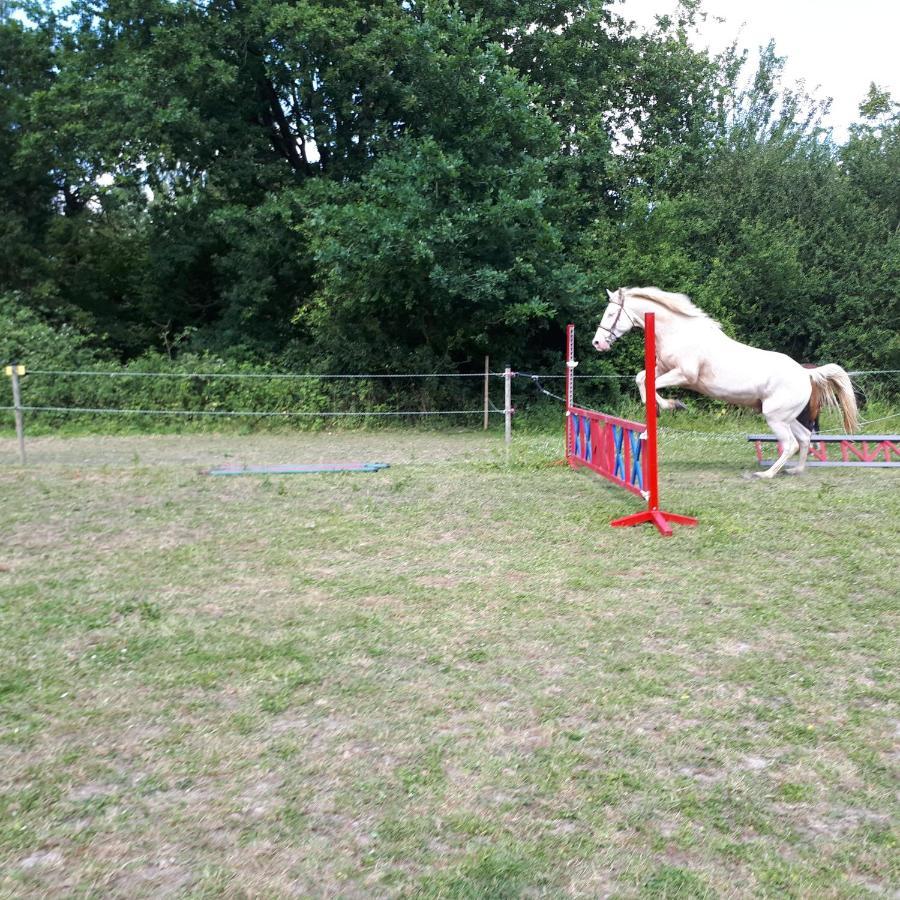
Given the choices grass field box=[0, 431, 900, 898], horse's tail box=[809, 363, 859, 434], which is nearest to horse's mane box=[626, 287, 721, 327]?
horse's tail box=[809, 363, 859, 434]

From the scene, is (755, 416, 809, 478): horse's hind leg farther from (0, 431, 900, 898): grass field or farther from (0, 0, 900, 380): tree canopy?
(0, 0, 900, 380): tree canopy

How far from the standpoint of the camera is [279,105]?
55.8ft

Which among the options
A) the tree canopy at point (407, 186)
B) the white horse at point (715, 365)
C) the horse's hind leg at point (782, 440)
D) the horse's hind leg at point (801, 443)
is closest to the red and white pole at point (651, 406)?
the white horse at point (715, 365)

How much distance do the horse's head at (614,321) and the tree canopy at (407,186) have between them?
506 centimetres

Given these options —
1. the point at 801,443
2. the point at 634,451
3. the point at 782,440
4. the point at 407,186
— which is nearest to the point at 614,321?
the point at 782,440

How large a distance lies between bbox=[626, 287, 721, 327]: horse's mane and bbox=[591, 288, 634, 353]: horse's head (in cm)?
15

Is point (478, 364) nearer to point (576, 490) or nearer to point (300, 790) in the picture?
point (576, 490)

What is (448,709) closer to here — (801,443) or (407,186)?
(801,443)

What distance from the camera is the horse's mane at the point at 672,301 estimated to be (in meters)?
8.21

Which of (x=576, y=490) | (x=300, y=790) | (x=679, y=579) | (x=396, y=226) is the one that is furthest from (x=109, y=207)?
(x=300, y=790)

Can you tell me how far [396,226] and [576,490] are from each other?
6.89m

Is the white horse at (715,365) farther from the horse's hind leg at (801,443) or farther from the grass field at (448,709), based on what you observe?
the grass field at (448,709)

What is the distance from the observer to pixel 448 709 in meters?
2.92

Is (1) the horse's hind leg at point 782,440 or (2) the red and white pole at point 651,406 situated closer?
(2) the red and white pole at point 651,406
